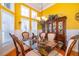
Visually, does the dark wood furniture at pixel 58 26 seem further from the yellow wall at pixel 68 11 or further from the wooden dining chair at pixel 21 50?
the wooden dining chair at pixel 21 50

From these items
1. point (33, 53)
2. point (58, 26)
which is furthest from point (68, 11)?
point (33, 53)

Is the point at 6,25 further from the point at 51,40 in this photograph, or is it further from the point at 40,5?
the point at 51,40

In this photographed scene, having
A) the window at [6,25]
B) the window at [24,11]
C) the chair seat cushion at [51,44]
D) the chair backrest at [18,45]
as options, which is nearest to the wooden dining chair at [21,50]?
the chair backrest at [18,45]

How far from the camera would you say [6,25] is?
180cm

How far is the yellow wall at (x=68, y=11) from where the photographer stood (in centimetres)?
181

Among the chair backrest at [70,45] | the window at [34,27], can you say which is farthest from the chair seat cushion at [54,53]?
the window at [34,27]

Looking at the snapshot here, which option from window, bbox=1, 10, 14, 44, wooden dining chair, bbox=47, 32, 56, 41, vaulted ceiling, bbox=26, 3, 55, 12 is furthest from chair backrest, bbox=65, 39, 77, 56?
window, bbox=1, 10, 14, 44

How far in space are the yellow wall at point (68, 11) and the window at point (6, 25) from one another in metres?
0.50

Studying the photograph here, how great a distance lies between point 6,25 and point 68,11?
0.93 m

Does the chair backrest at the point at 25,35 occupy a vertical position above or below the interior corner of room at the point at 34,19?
below

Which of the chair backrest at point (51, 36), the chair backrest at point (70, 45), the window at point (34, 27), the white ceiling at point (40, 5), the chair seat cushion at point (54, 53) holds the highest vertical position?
the white ceiling at point (40, 5)

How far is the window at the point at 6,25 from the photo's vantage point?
178 centimetres

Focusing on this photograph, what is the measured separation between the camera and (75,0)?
1866mm

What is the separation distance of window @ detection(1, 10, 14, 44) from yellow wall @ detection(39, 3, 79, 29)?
50 cm
